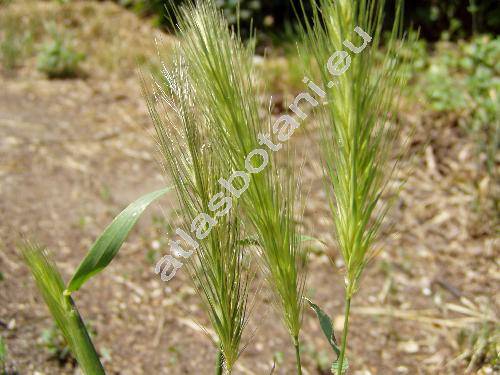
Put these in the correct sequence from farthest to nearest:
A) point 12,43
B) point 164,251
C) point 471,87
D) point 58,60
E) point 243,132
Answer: point 12,43 → point 58,60 → point 471,87 → point 164,251 → point 243,132

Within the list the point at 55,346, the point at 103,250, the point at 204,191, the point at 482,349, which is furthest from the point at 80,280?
the point at 482,349

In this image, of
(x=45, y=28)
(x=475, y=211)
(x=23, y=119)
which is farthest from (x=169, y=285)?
(x=45, y=28)

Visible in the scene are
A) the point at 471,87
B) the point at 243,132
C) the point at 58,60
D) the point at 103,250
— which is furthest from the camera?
the point at 58,60

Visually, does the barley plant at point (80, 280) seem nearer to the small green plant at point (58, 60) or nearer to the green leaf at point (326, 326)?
the green leaf at point (326, 326)

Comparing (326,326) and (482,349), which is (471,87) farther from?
(326,326)

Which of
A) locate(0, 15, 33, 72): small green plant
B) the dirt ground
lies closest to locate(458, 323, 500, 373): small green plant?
the dirt ground

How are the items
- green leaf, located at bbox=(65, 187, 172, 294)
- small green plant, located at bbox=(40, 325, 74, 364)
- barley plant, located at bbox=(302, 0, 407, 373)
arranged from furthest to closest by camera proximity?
small green plant, located at bbox=(40, 325, 74, 364), green leaf, located at bbox=(65, 187, 172, 294), barley plant, located at bbox=(302, 0, 407, 373)

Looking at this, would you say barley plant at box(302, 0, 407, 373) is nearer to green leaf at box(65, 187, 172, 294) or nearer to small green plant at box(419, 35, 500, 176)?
green leaf at box(65, 187, 172, 294)
